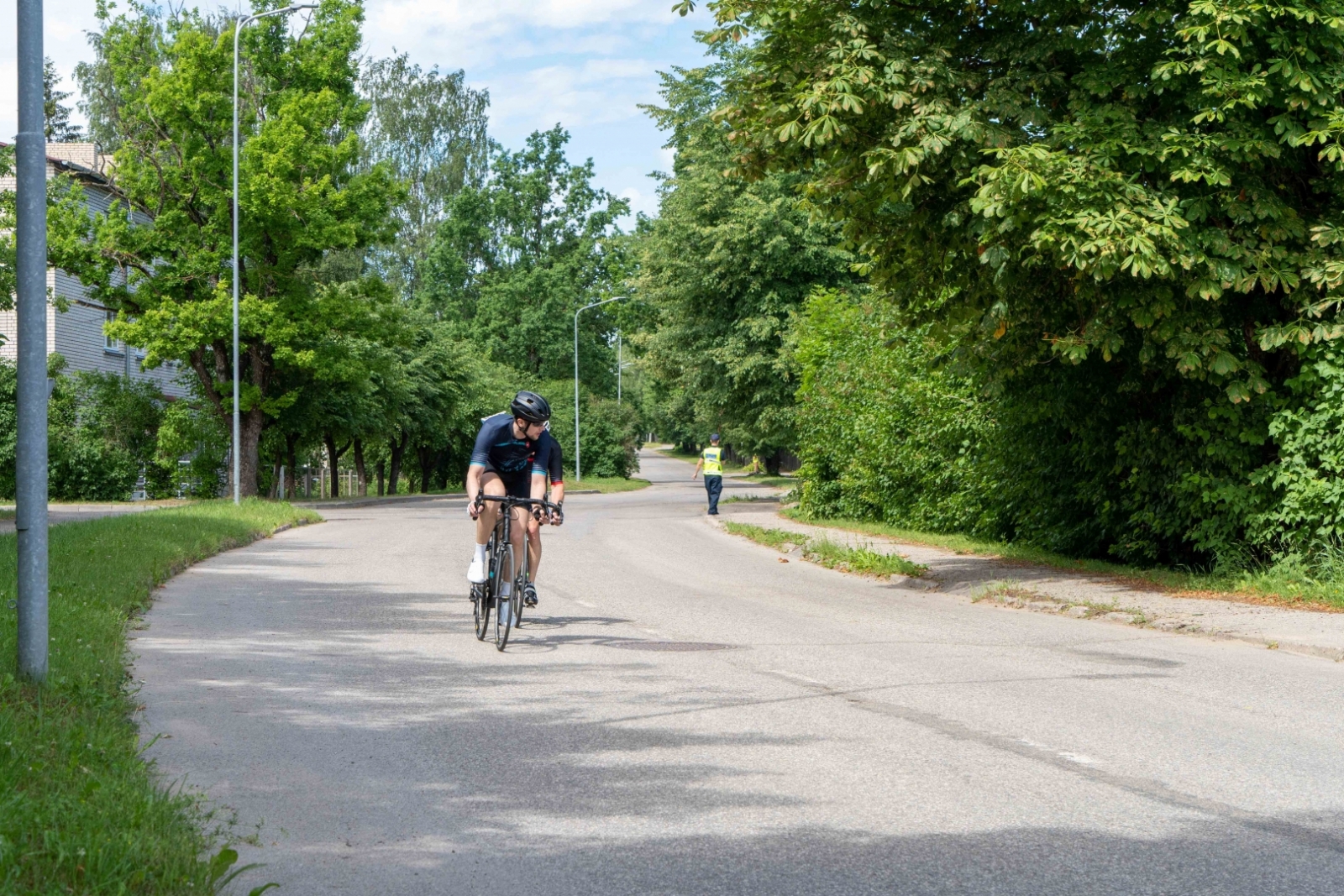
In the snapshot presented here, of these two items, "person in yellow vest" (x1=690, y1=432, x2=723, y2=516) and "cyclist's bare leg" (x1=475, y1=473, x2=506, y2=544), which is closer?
"cyclist's bare leg" (x1=475, y1=473, x2=506, y2=544)

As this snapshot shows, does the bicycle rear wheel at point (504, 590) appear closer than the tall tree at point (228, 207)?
Yes

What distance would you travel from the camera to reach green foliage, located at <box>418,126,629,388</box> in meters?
72.1

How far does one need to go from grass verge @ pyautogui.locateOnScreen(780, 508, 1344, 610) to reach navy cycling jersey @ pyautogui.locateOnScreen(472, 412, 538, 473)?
23.0ft

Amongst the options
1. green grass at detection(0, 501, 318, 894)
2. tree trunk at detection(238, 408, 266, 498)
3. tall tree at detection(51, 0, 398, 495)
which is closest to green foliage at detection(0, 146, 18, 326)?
tall tree at detection(51, 0, 398, 495)

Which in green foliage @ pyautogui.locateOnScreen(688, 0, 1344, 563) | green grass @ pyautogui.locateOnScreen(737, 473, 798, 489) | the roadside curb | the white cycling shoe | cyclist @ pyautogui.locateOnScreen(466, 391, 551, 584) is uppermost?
green foliage @ pyautogui.locateOnScreen(688, 0, 1344, 563)

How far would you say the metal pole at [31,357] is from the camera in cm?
725

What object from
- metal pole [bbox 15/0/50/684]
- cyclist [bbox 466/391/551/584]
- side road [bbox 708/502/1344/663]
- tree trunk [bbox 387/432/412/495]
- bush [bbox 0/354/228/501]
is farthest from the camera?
tree trunk [bbox 387/432/412/495]

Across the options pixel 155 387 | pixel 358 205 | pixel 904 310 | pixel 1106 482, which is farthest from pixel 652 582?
pixel 155 387

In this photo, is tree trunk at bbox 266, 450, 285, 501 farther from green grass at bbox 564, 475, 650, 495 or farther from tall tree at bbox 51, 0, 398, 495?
green grass at bbox 564, 475, 650, 495

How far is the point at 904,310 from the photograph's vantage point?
15836 mm

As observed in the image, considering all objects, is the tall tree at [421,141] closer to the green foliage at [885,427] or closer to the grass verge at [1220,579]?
the green foliage at [885,427]

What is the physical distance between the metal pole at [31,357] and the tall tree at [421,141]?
62259mm

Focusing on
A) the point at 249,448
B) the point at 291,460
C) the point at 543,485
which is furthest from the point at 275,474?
the point at 543,485

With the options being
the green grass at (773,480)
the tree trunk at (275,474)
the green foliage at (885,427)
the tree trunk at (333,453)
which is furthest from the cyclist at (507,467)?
the green grass at (773,480)
